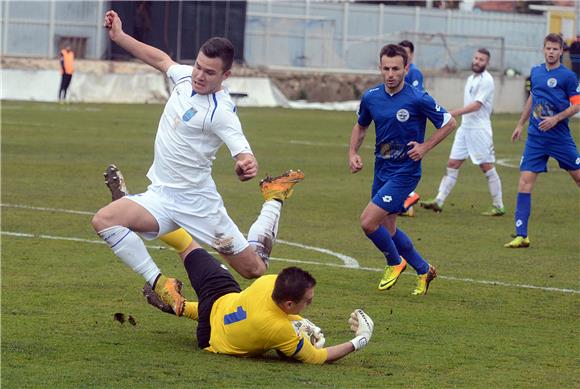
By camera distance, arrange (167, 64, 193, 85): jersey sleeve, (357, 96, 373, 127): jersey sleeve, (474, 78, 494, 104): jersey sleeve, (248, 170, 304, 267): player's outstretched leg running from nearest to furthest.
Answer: (167, 64, 193, 85): jersey sleeve, (248, 170, 304, 267): player's outstretched leg, (357, 96, 373, 127): jersey sleeve, (474, 78, 494, 104): jersey sleeve

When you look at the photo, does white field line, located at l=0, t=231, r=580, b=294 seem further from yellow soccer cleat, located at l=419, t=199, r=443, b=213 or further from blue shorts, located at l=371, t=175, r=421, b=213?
yellow soccer cleat, located at l=419, t=199, r=443, b=213

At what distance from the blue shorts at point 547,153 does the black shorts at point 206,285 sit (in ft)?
21.8

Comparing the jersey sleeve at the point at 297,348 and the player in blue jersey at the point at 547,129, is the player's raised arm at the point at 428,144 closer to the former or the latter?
the jersey sleeve at the point at 297,348

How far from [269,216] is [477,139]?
30.1 ft

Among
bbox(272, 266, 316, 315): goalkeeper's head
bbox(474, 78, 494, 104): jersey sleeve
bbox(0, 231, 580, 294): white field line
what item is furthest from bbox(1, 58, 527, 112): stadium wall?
bbox(272, 266, 316, 315): goalkeeper's head

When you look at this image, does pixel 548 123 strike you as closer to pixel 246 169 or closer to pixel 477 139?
pixel 477 139

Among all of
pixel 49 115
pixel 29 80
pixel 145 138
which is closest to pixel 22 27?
pixel 29 80

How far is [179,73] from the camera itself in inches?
365

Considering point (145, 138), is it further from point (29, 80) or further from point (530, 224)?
point (29, 80)

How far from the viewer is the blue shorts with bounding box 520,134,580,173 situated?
47.6 ft

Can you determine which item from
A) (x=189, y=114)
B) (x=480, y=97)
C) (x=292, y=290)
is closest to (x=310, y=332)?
(x=292, y=290)

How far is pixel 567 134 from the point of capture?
1456cm

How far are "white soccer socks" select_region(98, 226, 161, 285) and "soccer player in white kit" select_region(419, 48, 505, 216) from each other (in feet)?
30.7

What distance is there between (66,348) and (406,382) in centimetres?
219
